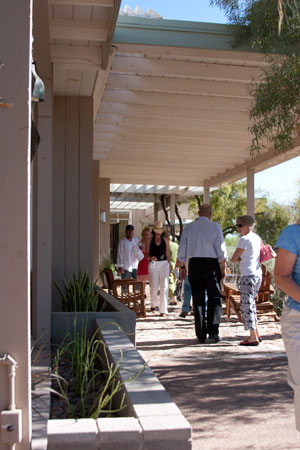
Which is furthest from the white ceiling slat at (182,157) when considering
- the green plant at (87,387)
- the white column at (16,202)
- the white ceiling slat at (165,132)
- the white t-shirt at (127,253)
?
the white column at (16,202)

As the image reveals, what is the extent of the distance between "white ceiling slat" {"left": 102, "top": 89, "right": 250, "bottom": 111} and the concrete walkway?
3486mm

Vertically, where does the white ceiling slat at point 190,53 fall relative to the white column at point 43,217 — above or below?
above

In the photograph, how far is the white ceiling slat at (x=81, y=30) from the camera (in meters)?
5.87

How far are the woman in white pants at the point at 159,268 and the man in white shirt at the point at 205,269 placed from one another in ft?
7.68

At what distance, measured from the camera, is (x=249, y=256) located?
7.38m

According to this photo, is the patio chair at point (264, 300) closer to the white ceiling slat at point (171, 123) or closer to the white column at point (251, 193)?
the white ceiling slat at point (171, 123)

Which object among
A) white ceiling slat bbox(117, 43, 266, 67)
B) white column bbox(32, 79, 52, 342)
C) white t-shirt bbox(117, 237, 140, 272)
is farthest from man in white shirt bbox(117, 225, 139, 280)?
white column bbox(32, 79, 52, 342)

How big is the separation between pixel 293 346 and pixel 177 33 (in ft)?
15.3

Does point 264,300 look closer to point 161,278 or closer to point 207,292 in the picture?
point 207,292

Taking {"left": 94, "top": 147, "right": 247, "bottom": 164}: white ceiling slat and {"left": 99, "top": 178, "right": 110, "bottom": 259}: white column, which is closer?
{"left": 94, "top": 147, "right": 247, "bottom": 164}: white ceiling slat

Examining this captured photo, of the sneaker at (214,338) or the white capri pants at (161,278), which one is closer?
the sneaker at (214,338)

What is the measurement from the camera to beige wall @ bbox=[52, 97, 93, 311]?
300 inches

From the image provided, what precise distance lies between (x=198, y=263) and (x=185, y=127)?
3725mm

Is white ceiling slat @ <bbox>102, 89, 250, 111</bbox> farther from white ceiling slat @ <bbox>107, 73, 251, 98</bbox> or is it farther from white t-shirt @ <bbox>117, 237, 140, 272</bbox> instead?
white t-shirt @ <bbox>117, 237, 140, 272</bbox>
